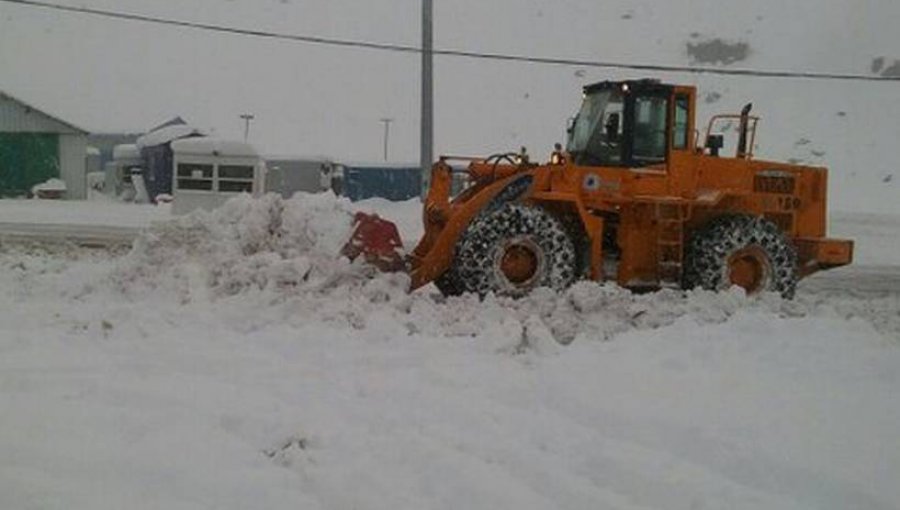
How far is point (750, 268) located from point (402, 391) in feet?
20.3

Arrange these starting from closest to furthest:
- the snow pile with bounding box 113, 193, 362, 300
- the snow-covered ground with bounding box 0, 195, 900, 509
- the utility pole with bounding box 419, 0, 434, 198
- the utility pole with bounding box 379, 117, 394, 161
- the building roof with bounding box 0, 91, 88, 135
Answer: the snow-covered ground with bounding box 0, 195, 900, 509, the snow pile with bounding box 113, 193, 362, 300, the utility pole with bounding box 419, 0, 434, 198, the building roof with bounding box 0, 91, 88, 135, the utility pole with bounding box 379, 117, 394, 161

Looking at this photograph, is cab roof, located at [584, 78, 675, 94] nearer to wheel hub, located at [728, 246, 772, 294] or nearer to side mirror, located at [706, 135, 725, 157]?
side mirror, located at [706, 135, 725, 157]

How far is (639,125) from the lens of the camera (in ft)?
35.4

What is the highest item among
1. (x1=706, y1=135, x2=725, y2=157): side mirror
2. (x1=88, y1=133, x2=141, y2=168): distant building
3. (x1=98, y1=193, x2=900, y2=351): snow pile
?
(x1=88, y1=133, x2=141, y2=168): distant building

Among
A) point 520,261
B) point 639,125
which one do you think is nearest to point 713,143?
point 639,125

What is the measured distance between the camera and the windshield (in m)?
10.8

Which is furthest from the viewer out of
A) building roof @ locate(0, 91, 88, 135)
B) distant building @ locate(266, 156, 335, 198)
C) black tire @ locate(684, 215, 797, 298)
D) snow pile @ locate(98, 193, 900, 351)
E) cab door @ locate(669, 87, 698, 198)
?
building roof @ locate(0, 91, 88, 135)

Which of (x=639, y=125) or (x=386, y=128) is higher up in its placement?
(x=386, y=128)

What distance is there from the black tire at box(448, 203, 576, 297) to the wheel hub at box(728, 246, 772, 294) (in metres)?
2.09

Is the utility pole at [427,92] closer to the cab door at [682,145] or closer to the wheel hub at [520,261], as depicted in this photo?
the cab door at [682,145]

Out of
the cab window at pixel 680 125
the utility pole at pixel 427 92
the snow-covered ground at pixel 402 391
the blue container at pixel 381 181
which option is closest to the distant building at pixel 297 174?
the blue container at pixel 381 181

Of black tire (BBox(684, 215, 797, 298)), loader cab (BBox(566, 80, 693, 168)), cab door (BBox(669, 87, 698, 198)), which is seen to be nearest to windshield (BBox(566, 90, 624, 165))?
loader cab (BBox(566, 80, 693, 168))

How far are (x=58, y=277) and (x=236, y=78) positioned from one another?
61.5 metres

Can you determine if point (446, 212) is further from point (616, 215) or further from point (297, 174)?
point (297, 174)
